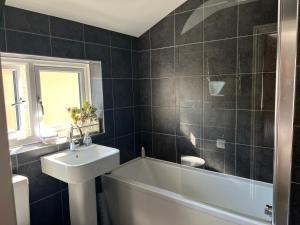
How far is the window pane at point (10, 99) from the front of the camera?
1.89 metres

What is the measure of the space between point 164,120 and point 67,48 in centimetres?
137

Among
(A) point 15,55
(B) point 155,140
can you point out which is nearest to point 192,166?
(B) point 155,140

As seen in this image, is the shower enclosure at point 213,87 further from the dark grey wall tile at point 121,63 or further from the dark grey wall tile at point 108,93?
the dark grey wall tile at point 108,93

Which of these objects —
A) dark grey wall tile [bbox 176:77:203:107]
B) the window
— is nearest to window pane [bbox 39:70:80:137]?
the window

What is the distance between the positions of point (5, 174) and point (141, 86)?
8.34 feet

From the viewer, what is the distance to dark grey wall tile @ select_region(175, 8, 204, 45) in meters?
2.40

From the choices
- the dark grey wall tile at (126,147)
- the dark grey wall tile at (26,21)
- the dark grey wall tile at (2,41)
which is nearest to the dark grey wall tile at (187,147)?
the dark grey wall tile at (126,147)

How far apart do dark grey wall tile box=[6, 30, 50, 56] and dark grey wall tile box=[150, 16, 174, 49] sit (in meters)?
1.24

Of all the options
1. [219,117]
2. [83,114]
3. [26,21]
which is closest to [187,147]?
[219,117]

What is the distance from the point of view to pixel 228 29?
2213 millimetres

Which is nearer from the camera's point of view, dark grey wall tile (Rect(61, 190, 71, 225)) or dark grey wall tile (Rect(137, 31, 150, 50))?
dark grey wall tile (Rect(61, 190, 71, 225))

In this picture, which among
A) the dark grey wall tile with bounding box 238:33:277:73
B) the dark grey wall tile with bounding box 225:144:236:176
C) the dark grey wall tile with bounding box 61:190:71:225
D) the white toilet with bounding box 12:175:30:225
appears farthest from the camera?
the dark grey wall tile with bounding box 225:144:236:176

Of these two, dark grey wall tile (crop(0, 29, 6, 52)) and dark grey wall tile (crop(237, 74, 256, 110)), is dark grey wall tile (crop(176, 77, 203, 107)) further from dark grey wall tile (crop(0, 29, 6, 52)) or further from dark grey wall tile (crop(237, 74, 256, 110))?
dark grey wall tile (crop(0, 29, 6, 52))

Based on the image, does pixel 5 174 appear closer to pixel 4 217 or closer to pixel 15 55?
pixel 4 217
